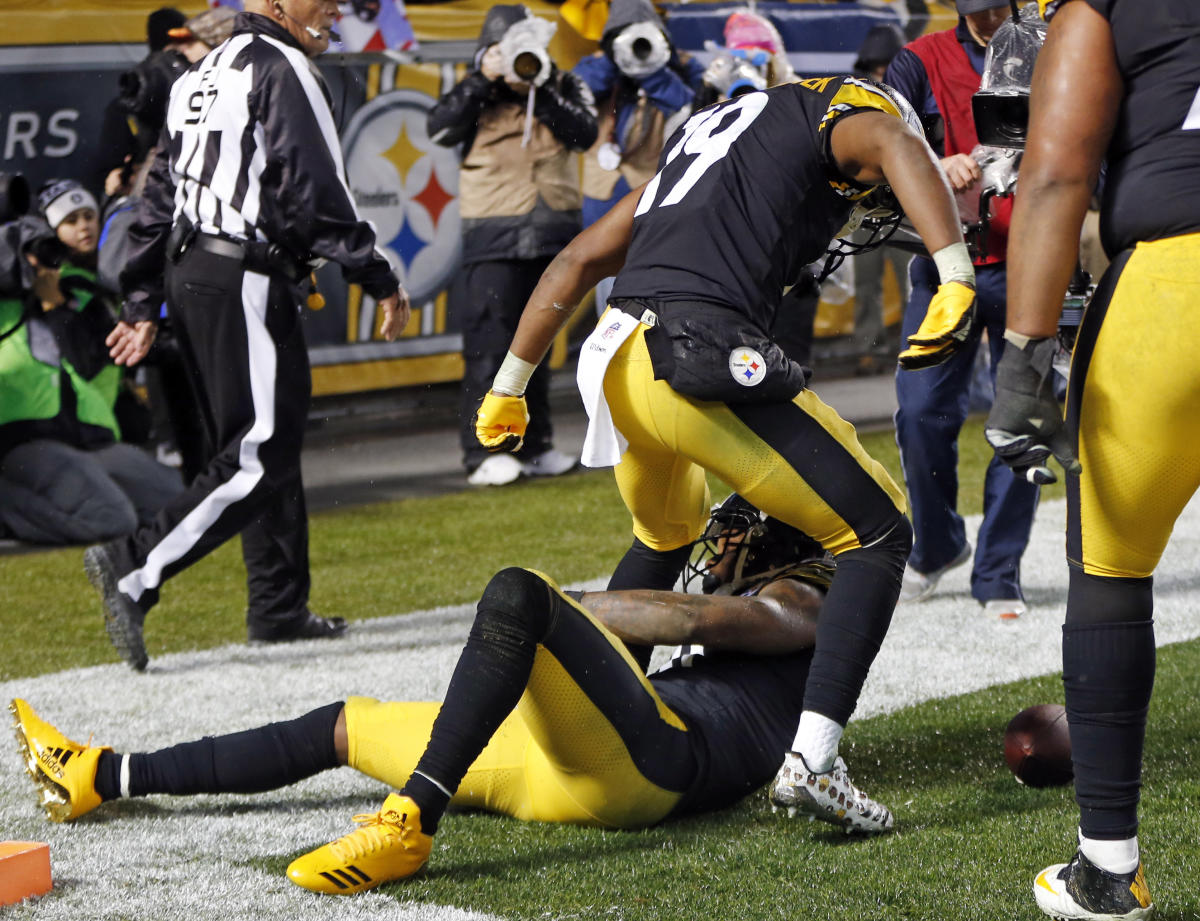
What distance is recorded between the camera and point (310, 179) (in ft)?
15.5

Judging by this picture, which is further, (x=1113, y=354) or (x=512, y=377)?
(x=512, y=377)

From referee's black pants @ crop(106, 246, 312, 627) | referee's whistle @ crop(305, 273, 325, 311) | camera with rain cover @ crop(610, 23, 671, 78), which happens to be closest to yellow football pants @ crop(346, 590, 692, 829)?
referee's black pants @ crop(106, 246, 312, 627)

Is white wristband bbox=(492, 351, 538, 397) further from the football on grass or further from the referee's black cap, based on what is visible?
the referee's black cap

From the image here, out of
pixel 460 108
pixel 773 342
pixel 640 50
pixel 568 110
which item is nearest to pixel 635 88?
pixel 640 50

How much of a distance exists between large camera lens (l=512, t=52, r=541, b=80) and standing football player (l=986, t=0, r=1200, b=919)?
5262mm

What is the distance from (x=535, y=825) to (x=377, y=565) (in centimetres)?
329

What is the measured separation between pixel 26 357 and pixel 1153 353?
5340mm

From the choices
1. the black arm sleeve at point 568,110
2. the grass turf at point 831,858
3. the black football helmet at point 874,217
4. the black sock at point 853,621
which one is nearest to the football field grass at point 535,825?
the grass turf at point 831,858

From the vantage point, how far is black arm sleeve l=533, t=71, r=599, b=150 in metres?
7.77

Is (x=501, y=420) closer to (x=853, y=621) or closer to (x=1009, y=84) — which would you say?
(x=853, y=621)

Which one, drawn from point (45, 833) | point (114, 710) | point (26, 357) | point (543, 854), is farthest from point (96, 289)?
point (543, 854)

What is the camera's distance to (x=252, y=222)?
478cm

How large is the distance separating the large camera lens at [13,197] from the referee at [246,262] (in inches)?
82.4

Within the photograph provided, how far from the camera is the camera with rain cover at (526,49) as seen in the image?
759cm
